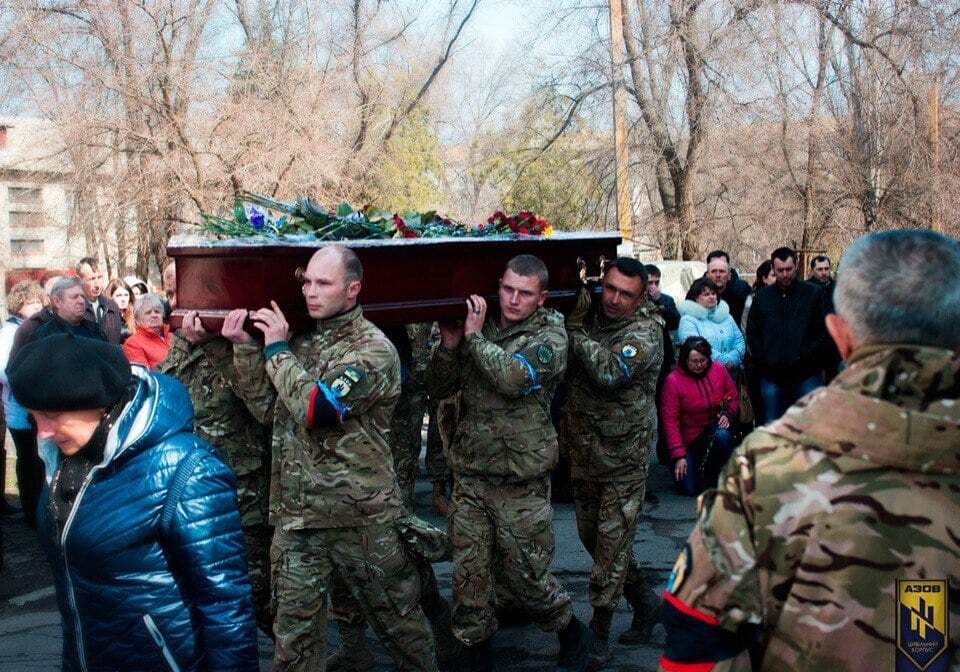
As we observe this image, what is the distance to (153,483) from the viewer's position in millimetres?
2639

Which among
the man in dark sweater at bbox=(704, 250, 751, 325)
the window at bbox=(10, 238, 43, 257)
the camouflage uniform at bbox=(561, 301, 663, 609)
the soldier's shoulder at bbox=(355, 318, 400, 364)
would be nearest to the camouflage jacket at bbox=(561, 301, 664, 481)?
the camouflage uniform at bbox=(561, 301, 663, 609)

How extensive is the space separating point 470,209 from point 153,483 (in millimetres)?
35935

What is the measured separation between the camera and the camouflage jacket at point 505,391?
4.62m

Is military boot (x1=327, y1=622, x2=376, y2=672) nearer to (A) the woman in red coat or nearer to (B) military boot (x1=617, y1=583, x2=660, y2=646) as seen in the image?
(B) military boot (x1=617, y1=583, x2=660, y2=646)

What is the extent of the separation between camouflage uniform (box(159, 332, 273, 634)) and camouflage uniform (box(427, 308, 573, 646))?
3.18 feet

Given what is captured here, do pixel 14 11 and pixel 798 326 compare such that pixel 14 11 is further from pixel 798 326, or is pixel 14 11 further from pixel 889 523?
pixel 889 523

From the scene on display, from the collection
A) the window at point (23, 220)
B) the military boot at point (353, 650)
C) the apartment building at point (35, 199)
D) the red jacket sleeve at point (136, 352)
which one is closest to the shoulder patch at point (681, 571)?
the military boot at point (353, 650)

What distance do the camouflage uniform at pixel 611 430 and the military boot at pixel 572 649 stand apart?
300mm

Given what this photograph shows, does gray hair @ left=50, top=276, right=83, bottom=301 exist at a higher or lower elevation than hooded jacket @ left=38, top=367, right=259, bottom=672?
higher

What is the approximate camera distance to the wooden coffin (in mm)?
4305

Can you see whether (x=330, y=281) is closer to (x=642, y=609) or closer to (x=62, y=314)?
(x=642, y=609)

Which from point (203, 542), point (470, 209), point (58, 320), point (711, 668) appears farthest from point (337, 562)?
point (470, 209)

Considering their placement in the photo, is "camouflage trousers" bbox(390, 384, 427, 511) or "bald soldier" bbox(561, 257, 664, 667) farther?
"camouflage trousers" bbox(390, 384, 427, 511)

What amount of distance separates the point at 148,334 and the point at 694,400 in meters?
4.05
